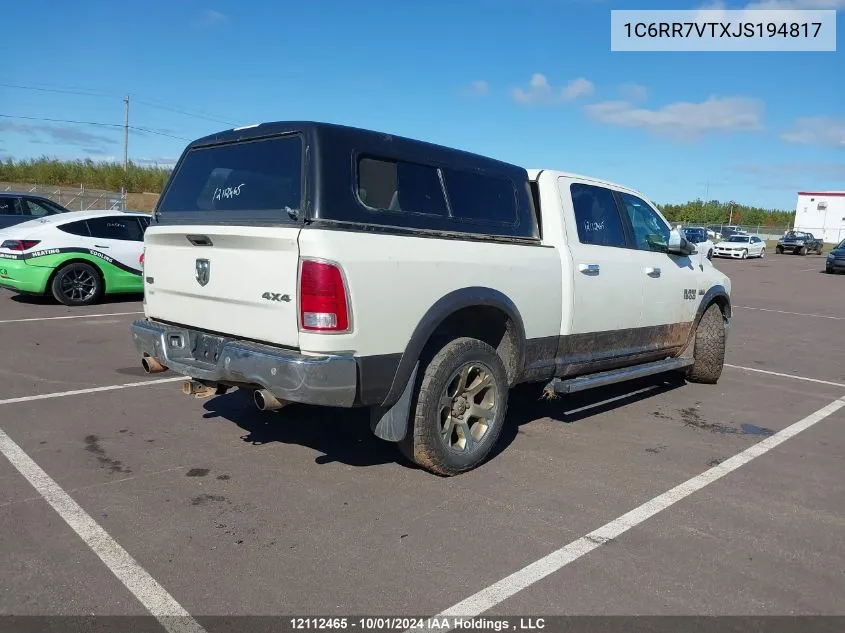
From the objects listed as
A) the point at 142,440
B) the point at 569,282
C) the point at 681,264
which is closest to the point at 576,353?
the point at 569,282

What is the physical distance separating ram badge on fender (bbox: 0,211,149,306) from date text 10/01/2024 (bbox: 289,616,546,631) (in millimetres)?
9833

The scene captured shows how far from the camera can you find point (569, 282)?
5195 mm

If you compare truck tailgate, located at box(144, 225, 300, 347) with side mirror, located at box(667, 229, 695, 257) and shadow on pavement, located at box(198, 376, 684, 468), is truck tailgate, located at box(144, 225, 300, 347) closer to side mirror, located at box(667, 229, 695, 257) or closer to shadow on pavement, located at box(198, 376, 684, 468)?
shadow on pavement, located at box(198, 376, 684, 468)

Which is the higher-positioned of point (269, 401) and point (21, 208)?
point (21, 208)

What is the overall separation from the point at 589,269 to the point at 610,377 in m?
0.87

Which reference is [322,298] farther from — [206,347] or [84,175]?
[84,175]

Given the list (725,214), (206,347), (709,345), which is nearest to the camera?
(206,347)

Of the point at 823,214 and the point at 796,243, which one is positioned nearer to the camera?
the point at 796,243

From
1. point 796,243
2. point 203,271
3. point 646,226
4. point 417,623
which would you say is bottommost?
point 417,623

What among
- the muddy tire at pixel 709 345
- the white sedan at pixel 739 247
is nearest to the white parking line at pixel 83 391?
the muddy tire at pixel 709 345

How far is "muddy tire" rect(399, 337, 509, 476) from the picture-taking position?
4.23 metres

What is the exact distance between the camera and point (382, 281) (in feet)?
12.6

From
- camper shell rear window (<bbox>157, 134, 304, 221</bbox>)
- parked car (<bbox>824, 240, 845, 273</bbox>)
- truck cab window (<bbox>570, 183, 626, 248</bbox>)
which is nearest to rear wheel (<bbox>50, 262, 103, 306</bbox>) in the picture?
camper shell rear window (<bbox>157, 134, 304, 221</bbox>)

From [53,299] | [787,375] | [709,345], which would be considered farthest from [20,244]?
[787,375]
